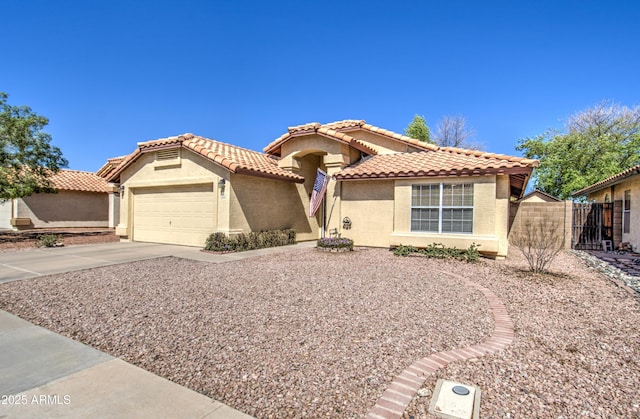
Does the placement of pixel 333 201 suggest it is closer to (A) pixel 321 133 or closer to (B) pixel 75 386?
(A) pixel 321 133

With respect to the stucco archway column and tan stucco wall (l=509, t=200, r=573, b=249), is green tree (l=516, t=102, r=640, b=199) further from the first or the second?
the stucco archway column

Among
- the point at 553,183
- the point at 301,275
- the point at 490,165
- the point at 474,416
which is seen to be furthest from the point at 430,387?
the point at 553,183

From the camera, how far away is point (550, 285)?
25.7 ft

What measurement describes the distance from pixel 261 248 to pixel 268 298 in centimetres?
751

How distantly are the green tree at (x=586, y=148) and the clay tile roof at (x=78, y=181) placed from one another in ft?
124

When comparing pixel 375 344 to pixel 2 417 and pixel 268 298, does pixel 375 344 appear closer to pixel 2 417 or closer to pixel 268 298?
pixel 268 298

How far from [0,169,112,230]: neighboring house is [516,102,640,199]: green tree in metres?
36.3

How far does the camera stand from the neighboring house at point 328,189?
11.9m

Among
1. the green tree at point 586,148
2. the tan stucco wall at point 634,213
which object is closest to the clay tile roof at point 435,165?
the tan stucco wall at point 634,213

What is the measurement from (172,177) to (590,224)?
20.1 meters

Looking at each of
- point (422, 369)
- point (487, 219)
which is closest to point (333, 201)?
point (487, 219)

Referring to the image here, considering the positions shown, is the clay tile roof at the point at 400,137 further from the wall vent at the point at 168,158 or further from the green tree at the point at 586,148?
the green tree at the point at 586,148

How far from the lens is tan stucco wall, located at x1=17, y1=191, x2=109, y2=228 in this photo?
2283cm

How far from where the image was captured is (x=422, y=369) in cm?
379
